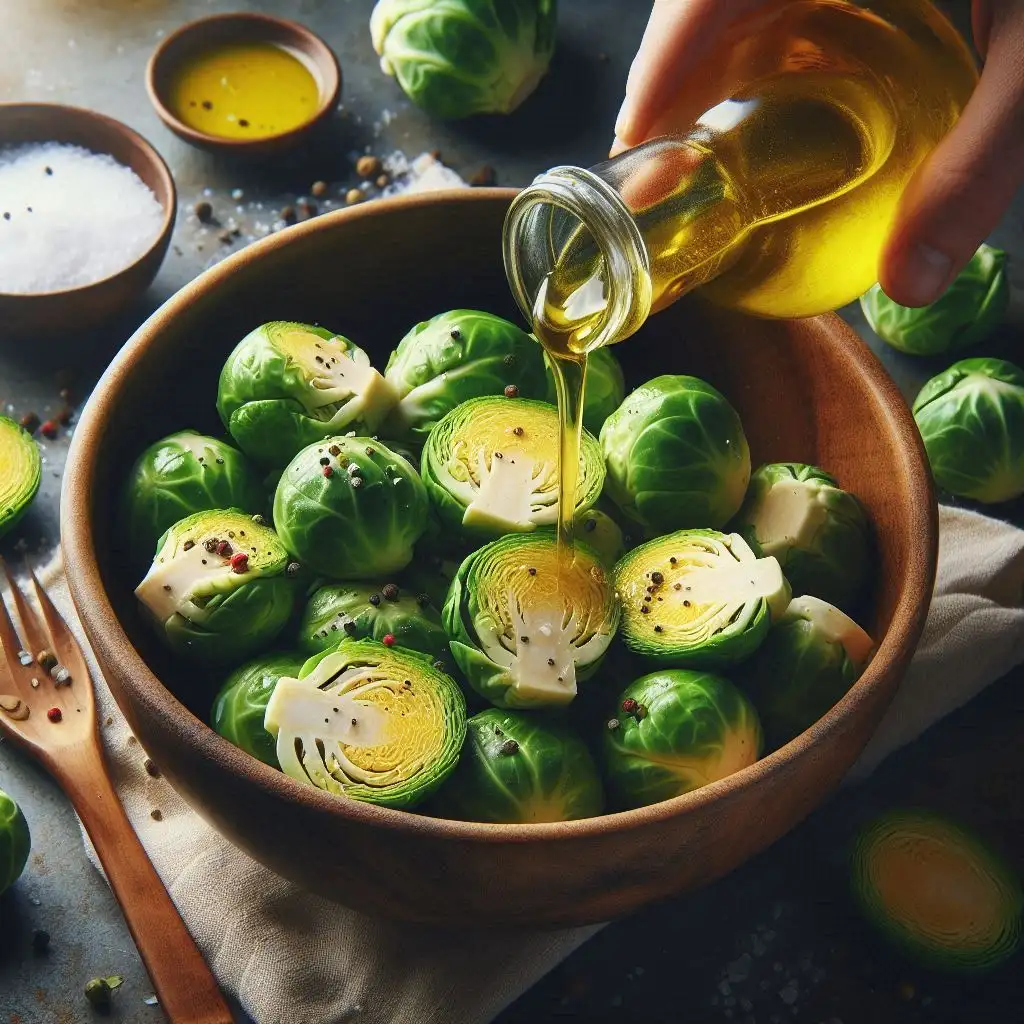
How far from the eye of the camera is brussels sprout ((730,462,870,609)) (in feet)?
5.77

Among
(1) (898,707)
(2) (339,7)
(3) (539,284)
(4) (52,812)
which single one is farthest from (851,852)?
(2) (339,7)

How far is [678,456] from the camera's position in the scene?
1.82 meters

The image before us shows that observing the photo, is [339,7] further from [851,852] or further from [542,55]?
[851,852]

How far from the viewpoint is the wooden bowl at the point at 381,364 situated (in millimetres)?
1432

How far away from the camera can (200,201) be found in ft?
9.17

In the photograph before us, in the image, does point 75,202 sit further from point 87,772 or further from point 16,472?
point 87,772

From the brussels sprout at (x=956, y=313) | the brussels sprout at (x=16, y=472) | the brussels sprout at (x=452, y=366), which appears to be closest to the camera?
the brussels sprout at (x=452, y=366)

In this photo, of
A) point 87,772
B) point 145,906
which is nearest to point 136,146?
point 87,772

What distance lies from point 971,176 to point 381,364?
108cm

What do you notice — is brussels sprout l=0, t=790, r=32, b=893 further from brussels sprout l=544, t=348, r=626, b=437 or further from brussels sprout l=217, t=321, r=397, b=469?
brussels sprout l=544, t=348, r=626, b=437

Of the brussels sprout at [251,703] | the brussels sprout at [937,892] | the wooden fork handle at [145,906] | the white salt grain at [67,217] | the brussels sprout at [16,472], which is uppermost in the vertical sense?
the brussels sprout at [251,703]

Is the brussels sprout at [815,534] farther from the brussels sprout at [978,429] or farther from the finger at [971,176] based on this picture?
the brussels sprout at [978,429]

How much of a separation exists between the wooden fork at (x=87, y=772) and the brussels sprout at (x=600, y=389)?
0.92 metres

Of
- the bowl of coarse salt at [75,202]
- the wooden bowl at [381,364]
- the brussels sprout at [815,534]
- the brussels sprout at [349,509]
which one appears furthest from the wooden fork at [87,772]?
the brussels sprout at [815,534]
